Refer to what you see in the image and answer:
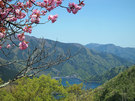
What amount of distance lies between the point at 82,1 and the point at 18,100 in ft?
58.5

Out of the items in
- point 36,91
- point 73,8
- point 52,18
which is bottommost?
point 36,91

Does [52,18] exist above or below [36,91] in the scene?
above

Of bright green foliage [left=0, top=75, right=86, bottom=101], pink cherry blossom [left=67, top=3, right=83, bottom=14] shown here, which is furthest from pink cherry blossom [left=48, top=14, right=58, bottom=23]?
bright green foliage [left=0, top=75, right=86, bottom=101]

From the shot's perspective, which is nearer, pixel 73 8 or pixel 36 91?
pixel 73 8

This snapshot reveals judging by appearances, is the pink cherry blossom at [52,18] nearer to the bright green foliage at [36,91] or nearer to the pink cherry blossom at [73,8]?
the pink cherry blossom at [73,8]

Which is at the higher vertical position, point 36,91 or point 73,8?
point 73,8

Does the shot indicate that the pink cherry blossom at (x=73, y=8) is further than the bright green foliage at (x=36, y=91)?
No

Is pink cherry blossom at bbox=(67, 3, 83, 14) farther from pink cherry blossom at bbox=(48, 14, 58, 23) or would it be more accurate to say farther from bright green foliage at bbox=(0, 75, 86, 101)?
bright green foliage at bbox=(0, 75, 86, 101)

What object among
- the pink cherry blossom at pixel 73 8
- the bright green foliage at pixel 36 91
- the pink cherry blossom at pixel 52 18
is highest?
the pink cherry blossom at pixel 73 8

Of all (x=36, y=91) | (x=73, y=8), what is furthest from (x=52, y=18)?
(x=36, y=91)

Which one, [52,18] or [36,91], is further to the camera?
[36,91]

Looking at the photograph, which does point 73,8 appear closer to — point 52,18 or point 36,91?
point 52,18

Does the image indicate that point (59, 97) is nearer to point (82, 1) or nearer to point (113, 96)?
point (82, 1)

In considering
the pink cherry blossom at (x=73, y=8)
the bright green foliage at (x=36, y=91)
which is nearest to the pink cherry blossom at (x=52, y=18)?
the pink cherry blossom at (x=73, y=8)
